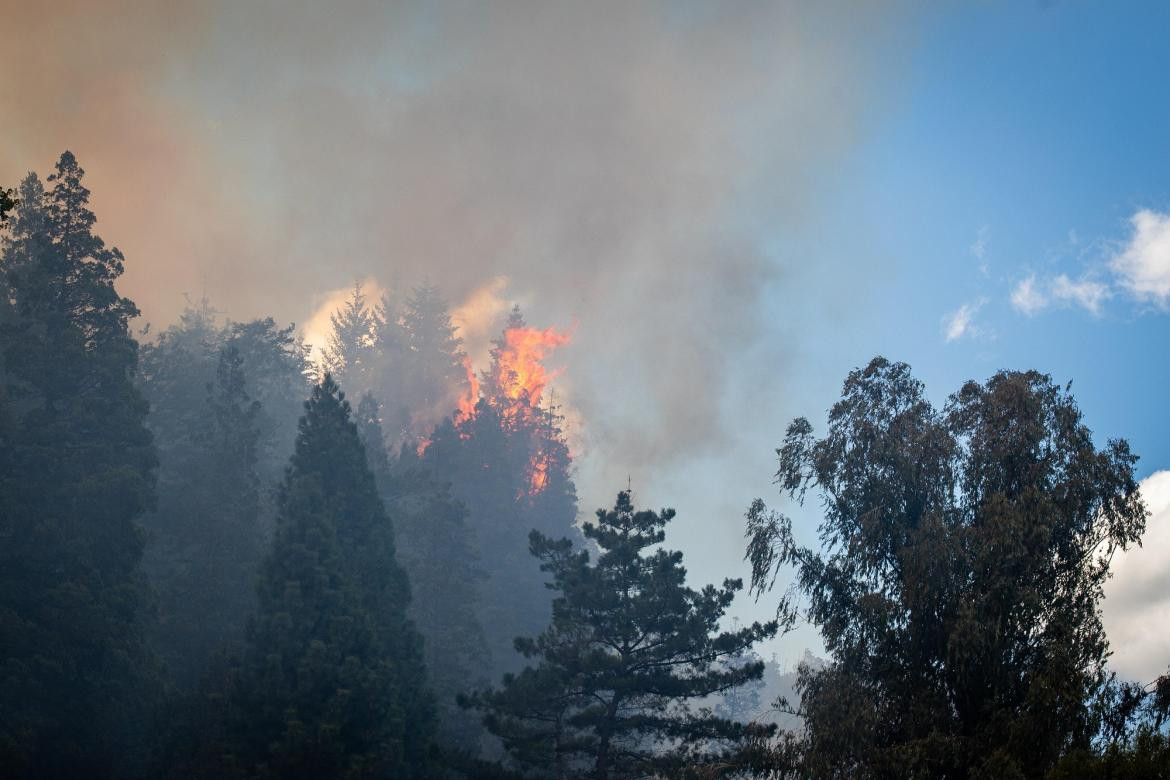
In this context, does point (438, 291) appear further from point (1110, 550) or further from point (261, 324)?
point (1110, 550)

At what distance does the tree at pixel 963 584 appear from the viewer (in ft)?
63.7

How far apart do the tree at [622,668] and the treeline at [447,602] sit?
0.11 metres

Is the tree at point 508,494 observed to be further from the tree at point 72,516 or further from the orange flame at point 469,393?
the tree at point 72,516

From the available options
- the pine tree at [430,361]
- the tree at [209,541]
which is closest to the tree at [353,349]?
the pine tree at [430,361]

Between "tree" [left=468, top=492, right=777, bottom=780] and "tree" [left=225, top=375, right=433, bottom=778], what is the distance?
3.85 metres

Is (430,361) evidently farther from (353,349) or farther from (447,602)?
(447,602)

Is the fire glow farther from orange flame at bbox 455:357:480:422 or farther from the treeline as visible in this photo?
the treeline

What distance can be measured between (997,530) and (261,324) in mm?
61282

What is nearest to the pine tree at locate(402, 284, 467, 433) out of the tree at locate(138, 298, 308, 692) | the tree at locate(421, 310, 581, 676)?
the tree at locate(421, 310, 581, 676)

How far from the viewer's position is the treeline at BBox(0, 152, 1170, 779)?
20.6m

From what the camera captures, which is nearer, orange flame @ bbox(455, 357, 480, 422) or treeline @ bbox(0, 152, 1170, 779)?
treeline @ bbox(0, 152, 1170, 779)

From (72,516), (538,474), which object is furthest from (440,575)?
(538,474)

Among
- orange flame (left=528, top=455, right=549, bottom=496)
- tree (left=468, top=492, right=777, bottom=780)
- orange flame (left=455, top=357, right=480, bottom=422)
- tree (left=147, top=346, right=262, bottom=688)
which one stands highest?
orange flame (left=455, top=357, right=480, bottom=422)

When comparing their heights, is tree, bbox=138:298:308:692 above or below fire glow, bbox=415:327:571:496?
below
